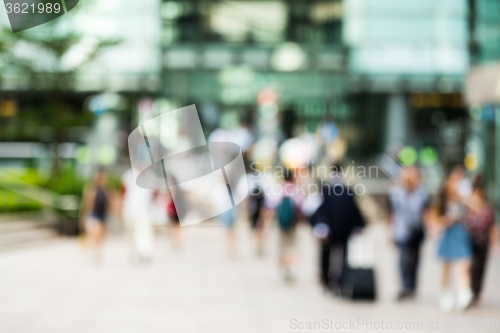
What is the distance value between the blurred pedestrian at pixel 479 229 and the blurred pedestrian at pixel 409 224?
0.69 m

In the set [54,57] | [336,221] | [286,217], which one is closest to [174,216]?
[286,217]

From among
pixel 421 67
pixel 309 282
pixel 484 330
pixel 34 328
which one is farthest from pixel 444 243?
pixel 421 67

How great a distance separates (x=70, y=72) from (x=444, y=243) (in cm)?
1432

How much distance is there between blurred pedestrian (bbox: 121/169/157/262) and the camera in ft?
44.5

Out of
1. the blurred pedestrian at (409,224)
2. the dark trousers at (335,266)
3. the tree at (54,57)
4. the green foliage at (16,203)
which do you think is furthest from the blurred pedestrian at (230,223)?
the tree at (54,57)

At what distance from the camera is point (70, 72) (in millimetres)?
→ 20859

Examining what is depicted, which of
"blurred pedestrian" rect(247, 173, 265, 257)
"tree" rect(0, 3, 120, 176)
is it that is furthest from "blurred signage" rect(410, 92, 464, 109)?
"blurred pedestrian" rect(247, 173, 265, 257)

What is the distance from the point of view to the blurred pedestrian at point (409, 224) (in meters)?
9.91

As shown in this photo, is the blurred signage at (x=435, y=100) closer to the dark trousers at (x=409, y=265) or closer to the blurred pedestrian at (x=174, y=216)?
the blurred pedestrian at (x=174, y=216)

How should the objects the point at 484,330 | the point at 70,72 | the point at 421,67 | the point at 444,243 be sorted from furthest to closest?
the point at 421,67
the point at 70,72
the point at 444,243
the point at 484,330

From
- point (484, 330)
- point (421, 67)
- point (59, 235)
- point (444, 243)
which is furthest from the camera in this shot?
point (421, 67)

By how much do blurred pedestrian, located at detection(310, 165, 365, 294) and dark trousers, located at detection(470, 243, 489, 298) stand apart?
1551 mm

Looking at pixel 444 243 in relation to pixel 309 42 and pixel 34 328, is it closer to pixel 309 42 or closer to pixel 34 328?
pixel 34 328

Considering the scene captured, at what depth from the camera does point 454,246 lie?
9.29 metres
